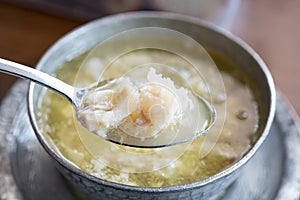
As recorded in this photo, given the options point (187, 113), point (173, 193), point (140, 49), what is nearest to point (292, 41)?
point (140, 49)

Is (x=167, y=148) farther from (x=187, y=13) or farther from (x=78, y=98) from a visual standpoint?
(x=187, y=13)

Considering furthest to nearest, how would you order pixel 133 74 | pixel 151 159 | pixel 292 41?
pixel 292 41, pixel 133 74, pixel 151 159

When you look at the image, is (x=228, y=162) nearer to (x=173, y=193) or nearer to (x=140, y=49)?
(x=173, y=193)

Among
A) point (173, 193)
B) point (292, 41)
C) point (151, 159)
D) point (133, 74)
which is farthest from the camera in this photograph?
Answer: point (292, 41)

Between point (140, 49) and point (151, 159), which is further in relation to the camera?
point (140, 49)

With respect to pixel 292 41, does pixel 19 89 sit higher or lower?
lower

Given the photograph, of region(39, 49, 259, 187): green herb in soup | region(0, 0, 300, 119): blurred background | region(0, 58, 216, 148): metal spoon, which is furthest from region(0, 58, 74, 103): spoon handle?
region(0, 0, 300, 119): blurred background

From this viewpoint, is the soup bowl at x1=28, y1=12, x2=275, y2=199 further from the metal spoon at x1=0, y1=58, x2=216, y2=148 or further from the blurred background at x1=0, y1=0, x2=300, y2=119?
the blurred background at x1=0, y1=0, x2=300, y2=119

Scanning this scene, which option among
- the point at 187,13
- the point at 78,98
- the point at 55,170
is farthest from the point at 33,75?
the point at 187,13

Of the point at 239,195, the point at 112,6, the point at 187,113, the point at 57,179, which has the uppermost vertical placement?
the point at 112,6
